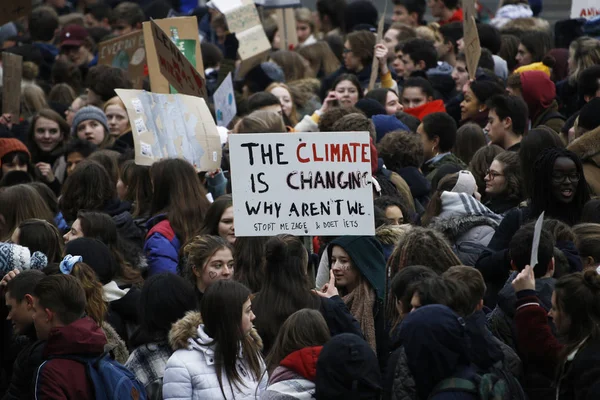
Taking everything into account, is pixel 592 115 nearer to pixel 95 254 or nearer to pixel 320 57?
pixel 95 254

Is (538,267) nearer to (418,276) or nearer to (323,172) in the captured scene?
(418,276)

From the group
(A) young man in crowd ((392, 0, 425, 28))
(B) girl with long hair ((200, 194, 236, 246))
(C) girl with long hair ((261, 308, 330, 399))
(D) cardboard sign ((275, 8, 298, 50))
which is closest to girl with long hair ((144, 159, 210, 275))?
(B) girl with long hair ((200, 194, 236, 246))

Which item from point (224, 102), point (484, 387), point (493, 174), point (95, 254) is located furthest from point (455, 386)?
point (224, 102)

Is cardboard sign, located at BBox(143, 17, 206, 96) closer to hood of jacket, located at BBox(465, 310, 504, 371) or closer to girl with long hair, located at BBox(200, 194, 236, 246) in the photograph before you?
girl with long hair, located at BBox(200, 194, 236, 246)

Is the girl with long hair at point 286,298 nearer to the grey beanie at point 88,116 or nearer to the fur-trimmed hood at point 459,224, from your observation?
the fur-trimmed hood at point 459,224

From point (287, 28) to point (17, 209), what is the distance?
27.9 feet

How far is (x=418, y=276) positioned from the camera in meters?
5.90

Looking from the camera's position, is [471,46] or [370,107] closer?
[370,107]

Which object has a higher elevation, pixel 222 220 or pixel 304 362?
pixel 304 362

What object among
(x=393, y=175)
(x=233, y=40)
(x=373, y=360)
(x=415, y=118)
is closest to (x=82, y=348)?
(x=373, y=360)

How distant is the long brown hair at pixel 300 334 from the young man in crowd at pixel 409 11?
1112cm

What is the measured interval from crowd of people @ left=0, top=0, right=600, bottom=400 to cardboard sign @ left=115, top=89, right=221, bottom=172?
239mm

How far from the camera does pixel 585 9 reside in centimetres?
1344

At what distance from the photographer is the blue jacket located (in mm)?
7727
